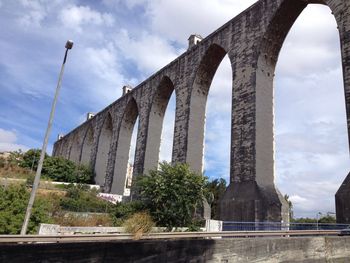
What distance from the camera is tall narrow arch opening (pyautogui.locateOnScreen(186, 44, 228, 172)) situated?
19.0 metres

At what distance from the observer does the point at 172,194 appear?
1305 centimetres

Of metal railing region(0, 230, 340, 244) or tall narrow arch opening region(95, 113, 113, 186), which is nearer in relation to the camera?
metal railing region(0, 230, 340, 244)

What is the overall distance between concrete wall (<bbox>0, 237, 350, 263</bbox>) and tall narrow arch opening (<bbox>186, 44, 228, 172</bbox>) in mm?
10920

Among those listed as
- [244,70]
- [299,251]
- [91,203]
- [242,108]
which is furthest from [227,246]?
[91,203]

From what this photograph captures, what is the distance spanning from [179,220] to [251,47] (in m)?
8.87

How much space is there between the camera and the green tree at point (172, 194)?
12781 mm

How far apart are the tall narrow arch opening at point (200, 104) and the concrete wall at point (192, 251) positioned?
1092 centimetres

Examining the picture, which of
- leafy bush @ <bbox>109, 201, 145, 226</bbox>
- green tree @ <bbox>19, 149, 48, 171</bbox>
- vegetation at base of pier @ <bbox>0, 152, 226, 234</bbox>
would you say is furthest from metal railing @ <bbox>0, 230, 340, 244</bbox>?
green tree @ <bbox>19, 149, 48, 171</bbox>

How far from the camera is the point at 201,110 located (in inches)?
780

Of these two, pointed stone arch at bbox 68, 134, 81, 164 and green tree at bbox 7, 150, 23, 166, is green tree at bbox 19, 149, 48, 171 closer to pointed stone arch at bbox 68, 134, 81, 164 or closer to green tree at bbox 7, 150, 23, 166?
green tree at bbox 7, 150, 23, 166

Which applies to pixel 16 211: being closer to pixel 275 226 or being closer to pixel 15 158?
pixel 275 226

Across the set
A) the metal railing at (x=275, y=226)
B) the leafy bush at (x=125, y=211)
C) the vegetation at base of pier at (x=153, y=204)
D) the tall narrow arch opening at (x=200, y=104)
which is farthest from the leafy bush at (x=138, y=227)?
the tall narrow arch opening at (x=200, y=104)

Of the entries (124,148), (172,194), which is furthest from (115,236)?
(124,148)

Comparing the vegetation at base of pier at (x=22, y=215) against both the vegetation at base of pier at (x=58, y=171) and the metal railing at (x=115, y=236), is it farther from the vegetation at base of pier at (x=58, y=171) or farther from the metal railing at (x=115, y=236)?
the vegetation at base of pier at (x=58, y=171)
